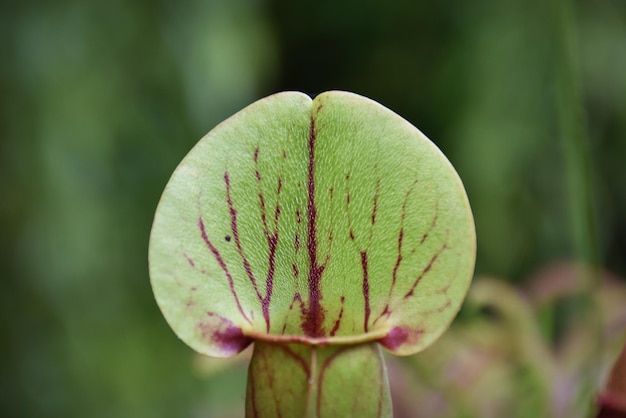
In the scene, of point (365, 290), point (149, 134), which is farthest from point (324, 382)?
point (149, 134)

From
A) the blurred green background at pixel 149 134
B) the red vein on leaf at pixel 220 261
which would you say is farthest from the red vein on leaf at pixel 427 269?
the blurred green background at pixel 149 134

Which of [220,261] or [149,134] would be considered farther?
[149,134]

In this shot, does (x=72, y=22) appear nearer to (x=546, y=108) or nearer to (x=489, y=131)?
(x=489, y=131)

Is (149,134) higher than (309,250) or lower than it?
higher

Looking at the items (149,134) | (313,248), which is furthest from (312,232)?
(149,134)

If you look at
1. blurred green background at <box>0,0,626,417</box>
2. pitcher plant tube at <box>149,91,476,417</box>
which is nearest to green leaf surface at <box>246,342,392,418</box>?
pitcher plant tube at <box>149,91,476,417</box>

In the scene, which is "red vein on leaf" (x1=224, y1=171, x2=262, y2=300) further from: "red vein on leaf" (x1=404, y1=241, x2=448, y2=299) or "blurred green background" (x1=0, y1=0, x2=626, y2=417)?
"blurred green background" (x1=0, y1=0, x2=626, y2=417)

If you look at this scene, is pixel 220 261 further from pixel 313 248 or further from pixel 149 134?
pixel 149 134
